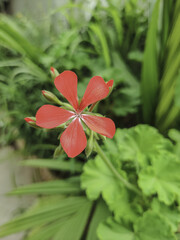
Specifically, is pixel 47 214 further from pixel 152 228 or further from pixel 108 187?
pixel 152 228

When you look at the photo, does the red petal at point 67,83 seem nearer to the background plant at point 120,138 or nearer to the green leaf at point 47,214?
the background plant at point 120,138

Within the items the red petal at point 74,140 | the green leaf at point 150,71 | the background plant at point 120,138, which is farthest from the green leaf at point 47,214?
the red petal at point 74,140

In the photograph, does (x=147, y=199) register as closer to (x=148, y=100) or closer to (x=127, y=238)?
(x=127, y=238)

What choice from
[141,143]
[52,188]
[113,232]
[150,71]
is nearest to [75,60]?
[150,71]

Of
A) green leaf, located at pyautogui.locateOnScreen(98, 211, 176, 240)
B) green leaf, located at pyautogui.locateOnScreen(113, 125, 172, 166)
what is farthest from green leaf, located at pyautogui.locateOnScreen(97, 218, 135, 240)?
green leaf, located at pyautogui.locateOnScreen(113, 125, 172, 166)

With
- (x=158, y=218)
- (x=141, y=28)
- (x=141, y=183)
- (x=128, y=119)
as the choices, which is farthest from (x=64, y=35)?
(x=158, y=218)

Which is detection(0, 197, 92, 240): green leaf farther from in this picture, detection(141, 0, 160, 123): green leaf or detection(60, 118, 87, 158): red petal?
detection(60, 118, 87, 158): red petal
